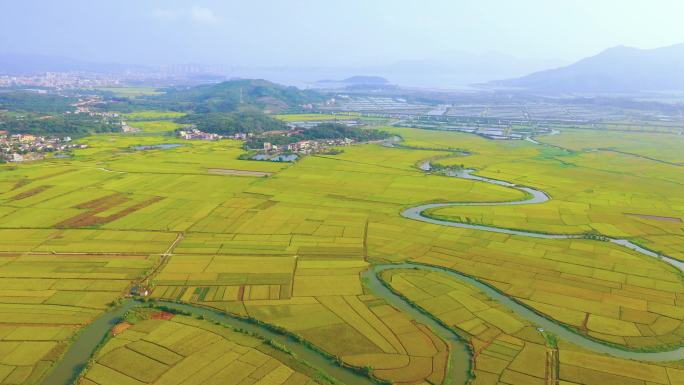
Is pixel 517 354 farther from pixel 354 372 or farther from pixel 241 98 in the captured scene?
pixel 241 98

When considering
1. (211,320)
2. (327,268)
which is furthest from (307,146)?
(211,320)

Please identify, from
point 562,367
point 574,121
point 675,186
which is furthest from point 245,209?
point 574,121

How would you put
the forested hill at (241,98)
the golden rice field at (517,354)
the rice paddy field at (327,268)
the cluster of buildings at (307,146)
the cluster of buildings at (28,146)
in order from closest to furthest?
the golden rice field at (517,354)
the rice paddy field at (327,268)
the cluster of buildings at (28,146)
the cluster of buildings at (307,146)
the forested hill at (241,98)

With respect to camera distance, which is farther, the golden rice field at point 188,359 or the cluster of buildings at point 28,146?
the cluster of buildings at point 28,146

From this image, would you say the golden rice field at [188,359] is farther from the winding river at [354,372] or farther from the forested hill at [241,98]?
the forested hill at [241,98]

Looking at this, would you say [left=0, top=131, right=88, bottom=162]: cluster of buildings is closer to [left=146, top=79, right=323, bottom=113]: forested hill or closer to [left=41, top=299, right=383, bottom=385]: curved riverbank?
[left=41, top=299, right=383, bottom=385]: curved riverbank

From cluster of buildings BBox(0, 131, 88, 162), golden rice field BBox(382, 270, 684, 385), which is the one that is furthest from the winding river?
cluster of buildings BBox(0, 131, 88, 162)

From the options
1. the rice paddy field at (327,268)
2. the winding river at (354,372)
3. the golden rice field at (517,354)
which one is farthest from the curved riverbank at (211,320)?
the golden rice field at (517,354)
